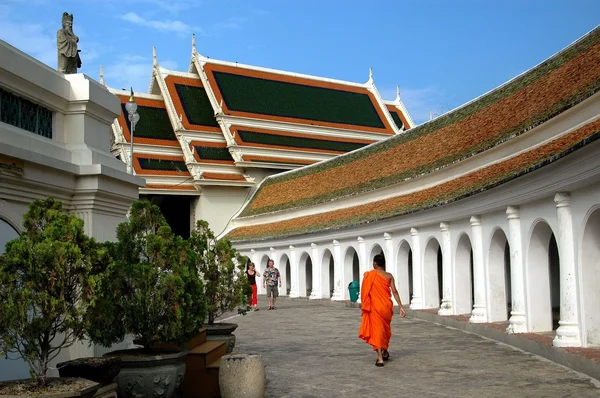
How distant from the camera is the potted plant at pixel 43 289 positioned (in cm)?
620

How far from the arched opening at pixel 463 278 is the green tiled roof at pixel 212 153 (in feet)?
85.4

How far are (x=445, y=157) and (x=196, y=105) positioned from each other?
82.3ft

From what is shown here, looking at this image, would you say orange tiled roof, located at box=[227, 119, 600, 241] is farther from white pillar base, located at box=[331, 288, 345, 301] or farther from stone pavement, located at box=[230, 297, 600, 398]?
stone pavement, located at box=[230, 297, 600, 398]

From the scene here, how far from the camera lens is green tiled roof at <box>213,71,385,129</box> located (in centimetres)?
4603

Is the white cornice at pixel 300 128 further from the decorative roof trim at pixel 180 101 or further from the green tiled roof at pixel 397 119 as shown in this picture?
the green tiled roof at pixel 397 119

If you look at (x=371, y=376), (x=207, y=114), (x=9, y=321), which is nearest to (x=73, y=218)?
(x=9, y=321)

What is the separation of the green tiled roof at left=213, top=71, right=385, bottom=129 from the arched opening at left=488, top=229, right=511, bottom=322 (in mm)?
30291

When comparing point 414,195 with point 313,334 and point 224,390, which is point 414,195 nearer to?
point 313,334

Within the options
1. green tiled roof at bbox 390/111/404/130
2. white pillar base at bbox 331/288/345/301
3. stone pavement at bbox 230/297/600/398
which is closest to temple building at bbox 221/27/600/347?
white pillar base at bbox 331/288/345/301

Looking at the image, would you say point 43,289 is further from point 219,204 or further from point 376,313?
point 219,204

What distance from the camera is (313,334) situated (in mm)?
16391

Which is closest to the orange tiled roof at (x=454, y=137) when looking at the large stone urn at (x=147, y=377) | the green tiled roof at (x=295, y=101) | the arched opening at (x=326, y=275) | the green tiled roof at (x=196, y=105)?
the arched opening at (x=326, y=275)

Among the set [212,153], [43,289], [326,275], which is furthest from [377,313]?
[212,153]

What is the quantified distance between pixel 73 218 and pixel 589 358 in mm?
7014
